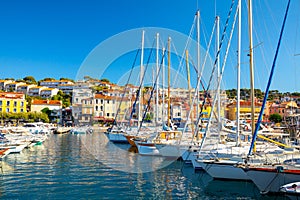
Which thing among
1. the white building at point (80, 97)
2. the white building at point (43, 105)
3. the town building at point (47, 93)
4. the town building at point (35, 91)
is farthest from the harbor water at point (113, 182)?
the town building at point (35, 91)

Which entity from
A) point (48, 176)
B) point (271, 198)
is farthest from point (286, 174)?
point (48, 176)

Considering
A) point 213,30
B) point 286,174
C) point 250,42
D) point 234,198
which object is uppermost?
point 213,30

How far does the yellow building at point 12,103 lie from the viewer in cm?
7919

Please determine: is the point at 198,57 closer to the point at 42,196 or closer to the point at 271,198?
the point at 271,198

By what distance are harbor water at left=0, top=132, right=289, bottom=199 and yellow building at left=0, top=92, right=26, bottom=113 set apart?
62.8 m

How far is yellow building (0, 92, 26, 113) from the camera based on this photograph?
79188 millimetres

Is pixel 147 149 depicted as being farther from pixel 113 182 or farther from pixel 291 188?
pixel 291 188

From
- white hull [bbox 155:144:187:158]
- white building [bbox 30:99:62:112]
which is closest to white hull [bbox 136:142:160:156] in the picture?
white hull [bbox 155:144:187:158]

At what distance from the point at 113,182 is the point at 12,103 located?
7288cm

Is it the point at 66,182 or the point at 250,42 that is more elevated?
the point at 250,42

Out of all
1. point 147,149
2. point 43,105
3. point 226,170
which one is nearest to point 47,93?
point 43,105

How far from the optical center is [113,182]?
15.8m

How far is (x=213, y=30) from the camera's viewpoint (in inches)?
900

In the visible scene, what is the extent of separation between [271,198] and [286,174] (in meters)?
1.35
